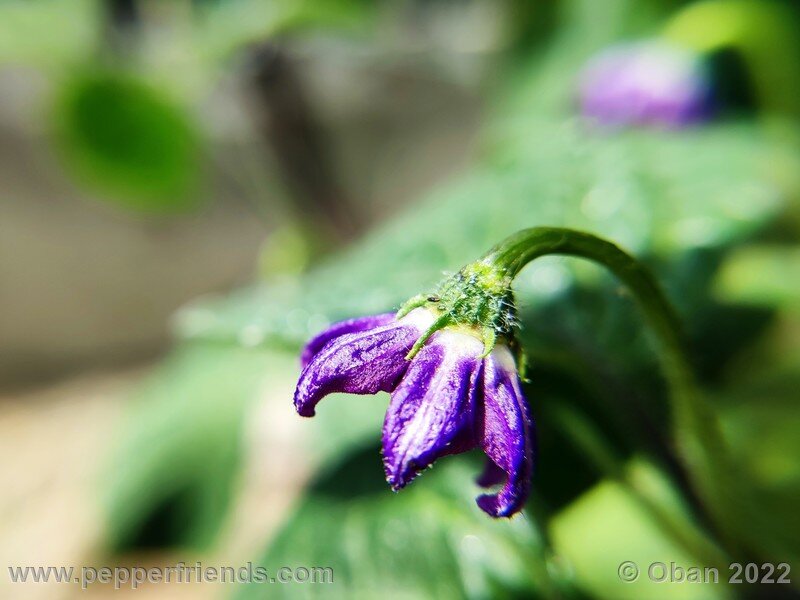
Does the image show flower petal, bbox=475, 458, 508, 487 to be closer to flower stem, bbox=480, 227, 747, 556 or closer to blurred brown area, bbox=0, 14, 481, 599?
flower stem, bbox=480, 227, 747, 556

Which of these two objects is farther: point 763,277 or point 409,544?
point 763,277

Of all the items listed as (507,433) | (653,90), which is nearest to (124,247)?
(653,90)

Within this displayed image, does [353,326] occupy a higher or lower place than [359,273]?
lower

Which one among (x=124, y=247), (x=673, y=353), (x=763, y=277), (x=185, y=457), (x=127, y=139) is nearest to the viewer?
(x=673, y=353)

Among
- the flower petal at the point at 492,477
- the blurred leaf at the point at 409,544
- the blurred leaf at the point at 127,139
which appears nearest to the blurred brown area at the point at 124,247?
the blurred leaf at the point at 127,139

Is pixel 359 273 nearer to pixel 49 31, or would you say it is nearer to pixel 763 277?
pixel 763 277

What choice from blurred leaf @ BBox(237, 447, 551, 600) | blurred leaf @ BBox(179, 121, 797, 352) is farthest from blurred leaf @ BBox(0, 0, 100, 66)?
blurred leaf @ BBox(237, 447, 551, 600)

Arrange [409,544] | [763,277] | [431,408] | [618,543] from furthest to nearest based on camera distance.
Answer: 1. [763,277]
2. [618,543]
3. [409,544]
4. [431,408]
